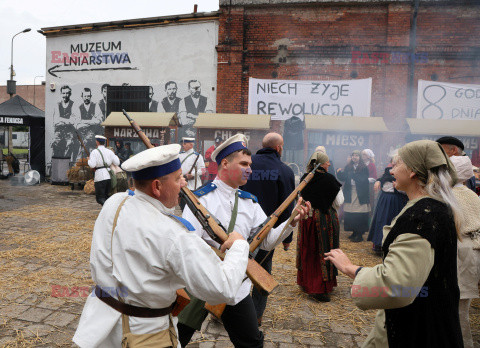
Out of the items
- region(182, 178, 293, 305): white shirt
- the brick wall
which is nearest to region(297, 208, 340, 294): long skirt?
region(182, 178, 293, 305): white shirt

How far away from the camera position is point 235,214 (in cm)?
282

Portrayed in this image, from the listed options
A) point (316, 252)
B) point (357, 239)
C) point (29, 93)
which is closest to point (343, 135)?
point (357, 239)

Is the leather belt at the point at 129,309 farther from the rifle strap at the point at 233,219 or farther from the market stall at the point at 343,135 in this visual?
the market stall at the point at 343,135

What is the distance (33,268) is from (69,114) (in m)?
12.9

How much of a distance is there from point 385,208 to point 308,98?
763 cm

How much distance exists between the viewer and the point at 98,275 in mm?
1807

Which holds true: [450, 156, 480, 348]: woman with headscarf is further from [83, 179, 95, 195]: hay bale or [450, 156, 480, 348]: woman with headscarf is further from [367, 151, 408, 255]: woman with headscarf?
[83, 179, 95, 195]: hay bale

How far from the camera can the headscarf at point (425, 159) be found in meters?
1.89

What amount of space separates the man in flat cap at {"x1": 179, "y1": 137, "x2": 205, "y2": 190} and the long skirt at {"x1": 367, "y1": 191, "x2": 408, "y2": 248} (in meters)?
4.00

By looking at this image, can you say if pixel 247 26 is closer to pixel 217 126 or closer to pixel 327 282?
pixel 217 126

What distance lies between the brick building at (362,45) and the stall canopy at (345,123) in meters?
0.58

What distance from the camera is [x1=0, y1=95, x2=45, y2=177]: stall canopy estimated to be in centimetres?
1596

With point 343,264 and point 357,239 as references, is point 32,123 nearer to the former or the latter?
point 357,239

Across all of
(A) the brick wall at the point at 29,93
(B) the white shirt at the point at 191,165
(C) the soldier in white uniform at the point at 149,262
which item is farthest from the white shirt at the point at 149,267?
(A) the brick wall at the point at 29,93
